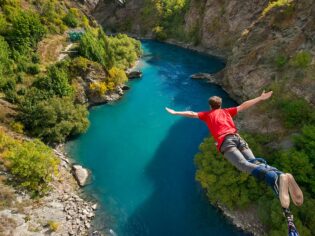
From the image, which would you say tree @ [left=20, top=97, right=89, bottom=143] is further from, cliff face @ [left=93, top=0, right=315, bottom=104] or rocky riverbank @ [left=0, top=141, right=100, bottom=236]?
cliff face @ [left=93, top=0, right=315, bottom=104]

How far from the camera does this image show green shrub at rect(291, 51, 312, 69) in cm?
3488

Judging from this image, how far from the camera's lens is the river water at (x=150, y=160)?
28873 millimetres

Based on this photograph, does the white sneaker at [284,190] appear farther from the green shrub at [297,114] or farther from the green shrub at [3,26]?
the green shrub at [3,26]

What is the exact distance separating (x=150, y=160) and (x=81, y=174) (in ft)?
25.4

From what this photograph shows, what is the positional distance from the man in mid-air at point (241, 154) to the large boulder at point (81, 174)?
23.5 m

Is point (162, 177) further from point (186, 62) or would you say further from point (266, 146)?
point (186, 62)

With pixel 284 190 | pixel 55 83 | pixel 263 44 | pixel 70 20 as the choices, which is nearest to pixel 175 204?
pixel 284 190

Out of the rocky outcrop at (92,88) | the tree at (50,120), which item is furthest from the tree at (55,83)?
the rocky outcrop at (92,88)

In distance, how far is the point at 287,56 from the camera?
38781 mm

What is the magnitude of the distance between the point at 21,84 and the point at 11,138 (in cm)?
1008

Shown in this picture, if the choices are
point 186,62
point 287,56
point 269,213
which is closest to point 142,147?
point 269,213

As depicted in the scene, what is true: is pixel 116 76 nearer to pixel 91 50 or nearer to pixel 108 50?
pixel 91 50

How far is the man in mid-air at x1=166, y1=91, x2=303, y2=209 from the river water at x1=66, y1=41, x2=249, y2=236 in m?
17.3

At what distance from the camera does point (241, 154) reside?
475 inches
